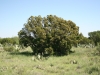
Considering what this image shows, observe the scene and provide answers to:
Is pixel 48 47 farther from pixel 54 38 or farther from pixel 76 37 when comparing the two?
pixel 76 37

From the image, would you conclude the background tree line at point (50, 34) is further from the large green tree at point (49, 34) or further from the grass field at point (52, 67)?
the grass field at point (52, 67)

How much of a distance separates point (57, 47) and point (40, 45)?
7.90ft

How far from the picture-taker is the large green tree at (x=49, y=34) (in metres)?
22.9

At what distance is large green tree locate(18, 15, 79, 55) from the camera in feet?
75.0

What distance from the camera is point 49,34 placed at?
75.7 feet

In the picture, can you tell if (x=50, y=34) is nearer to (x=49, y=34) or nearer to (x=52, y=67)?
(x=49, y=34)

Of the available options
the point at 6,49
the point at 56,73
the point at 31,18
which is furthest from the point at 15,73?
the point at 6,49

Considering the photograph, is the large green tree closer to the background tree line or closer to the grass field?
the background tree line

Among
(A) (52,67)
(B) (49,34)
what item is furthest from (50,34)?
(A) (52,67)

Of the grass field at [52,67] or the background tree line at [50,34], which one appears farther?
the background tree line at [50,34]

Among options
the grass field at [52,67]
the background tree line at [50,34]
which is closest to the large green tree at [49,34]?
the background tree line at [50,34]

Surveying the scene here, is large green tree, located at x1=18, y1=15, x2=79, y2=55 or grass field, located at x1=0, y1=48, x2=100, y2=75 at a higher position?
large green tree, located at x1=18, y1=15, x2=79, y2=55

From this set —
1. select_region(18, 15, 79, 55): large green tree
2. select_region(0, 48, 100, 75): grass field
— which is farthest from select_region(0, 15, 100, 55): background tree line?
select_region(0, 48, 100, 75): grass field

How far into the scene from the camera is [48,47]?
2361 centimetres
